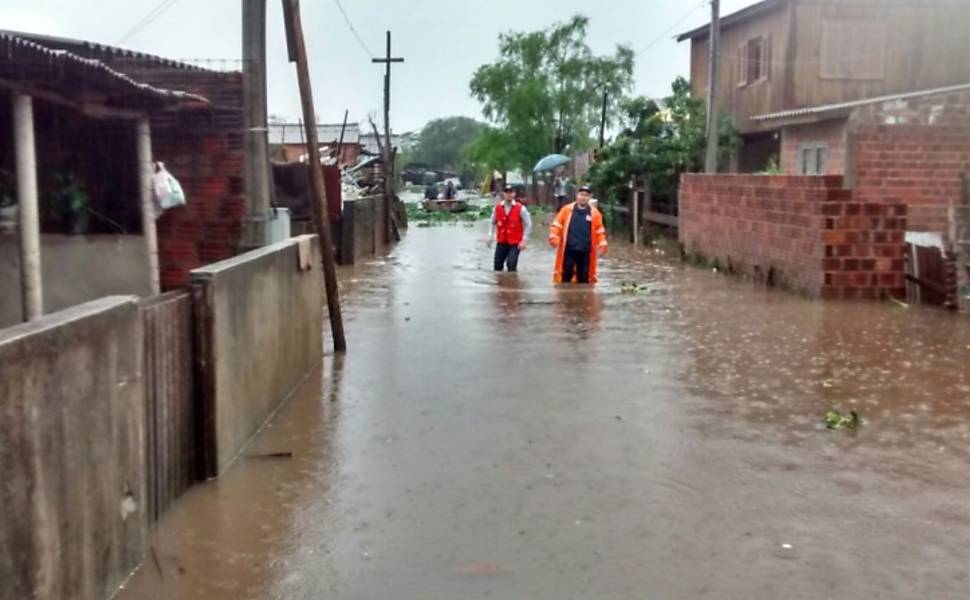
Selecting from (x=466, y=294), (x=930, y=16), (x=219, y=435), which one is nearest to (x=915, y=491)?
(x=219, y=435)

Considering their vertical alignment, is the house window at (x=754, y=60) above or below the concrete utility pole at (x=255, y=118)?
above

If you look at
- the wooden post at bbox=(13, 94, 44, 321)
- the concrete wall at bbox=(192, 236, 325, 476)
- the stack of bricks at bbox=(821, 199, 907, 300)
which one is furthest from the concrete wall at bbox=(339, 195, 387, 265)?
the wooden post at bbox=(13, 94, 44, 321)

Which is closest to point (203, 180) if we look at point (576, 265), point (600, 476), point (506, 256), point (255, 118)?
point (255, 118)

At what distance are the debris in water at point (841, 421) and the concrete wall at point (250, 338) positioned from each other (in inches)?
143

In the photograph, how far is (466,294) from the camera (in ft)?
53.3

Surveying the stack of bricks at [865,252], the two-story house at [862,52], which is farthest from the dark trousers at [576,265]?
the two-story house at [862,52]

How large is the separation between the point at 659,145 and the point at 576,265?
1486 cm

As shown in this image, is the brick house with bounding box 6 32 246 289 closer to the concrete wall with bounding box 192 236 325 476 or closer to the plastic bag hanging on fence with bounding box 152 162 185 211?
the plastic bag hanging on fence with bounding box 152 162 185 211

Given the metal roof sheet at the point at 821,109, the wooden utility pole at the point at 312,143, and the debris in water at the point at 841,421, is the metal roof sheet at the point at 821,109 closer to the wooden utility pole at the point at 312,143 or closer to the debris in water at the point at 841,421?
the wooden utility pole at the point at 312,143

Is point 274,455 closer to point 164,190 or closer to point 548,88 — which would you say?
point 164,190

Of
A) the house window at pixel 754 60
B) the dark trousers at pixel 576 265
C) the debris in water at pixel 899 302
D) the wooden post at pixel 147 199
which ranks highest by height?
the house window at pixel 754 60

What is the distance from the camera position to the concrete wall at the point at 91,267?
11492 millimetres

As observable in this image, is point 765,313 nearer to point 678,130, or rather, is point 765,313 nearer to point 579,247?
point 579,247

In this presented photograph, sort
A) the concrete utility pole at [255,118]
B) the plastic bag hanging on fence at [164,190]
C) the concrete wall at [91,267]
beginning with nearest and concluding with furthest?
the concrete utility pole at [255,118], the concrete wall at [91,267], the plastic bag hanging on fence at [164,190]
